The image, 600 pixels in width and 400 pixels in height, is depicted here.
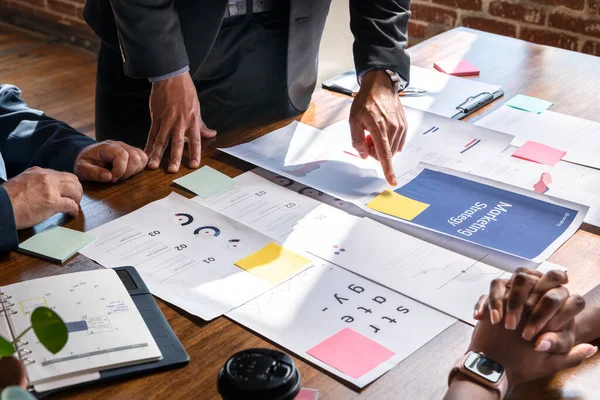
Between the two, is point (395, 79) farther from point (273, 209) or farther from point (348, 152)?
point (273, 209)

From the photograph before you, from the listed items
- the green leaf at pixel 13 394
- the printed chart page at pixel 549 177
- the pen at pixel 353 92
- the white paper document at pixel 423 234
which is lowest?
the printed chart page at pixel 549 177

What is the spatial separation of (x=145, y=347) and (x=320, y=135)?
80cm

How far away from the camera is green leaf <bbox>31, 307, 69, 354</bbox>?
672 millimetres

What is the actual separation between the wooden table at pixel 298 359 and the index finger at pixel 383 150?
218mm

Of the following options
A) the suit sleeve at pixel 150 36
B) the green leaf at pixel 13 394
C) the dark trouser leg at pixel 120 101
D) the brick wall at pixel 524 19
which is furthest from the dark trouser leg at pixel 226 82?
the brick wall at pixel 524 19

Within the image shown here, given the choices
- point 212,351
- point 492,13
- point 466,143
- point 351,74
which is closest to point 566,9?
point 492,13

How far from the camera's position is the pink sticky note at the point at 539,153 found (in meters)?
1.56

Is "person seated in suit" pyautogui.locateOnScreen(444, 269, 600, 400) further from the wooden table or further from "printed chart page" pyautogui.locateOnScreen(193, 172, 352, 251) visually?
"printed chart page" pyautogui.locateOnScreen(193, 172, 352, 251)

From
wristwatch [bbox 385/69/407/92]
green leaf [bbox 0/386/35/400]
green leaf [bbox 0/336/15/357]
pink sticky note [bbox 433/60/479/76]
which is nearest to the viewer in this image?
green leaf [bbox 0/386/35/400]

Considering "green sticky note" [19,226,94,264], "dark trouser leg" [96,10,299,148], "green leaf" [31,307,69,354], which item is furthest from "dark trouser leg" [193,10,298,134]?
"green leaf" [31,307,69,354]

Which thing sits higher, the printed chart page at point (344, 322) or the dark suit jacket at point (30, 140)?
the dark suit jacket at point (30, 140)

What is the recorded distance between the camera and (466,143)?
162 centimetres

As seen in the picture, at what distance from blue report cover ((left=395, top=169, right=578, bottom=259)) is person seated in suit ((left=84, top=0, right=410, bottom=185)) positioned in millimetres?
92

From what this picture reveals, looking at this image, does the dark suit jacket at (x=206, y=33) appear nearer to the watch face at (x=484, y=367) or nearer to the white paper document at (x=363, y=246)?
the white paper document at (x=363, y=246)
